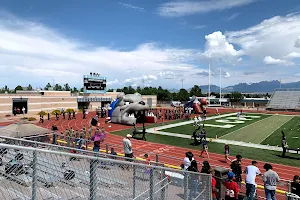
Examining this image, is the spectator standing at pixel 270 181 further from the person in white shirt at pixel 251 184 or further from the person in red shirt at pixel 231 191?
the person in red shirt at pixel 231 191

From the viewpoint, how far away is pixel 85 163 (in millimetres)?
3650

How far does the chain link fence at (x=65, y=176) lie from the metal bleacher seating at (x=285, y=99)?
86.5 meters

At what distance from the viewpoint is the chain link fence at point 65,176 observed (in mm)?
3174

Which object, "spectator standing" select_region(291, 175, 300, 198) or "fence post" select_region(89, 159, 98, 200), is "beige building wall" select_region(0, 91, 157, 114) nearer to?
"fence post" select_region(89, 159, 98, 200)

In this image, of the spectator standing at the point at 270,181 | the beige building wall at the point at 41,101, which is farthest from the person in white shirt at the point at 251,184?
the beige building wall at the point at 41,101

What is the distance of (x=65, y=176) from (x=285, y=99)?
100218mm

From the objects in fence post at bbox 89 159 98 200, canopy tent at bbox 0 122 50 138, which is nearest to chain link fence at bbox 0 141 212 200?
fence post at bbox 89 159 98 200

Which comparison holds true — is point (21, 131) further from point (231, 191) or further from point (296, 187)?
point (296, 187)

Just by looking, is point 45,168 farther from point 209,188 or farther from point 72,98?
point 72,98

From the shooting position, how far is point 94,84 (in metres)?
57.6

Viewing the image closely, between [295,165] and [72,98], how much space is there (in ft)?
172

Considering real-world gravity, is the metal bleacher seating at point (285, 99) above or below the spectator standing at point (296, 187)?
above

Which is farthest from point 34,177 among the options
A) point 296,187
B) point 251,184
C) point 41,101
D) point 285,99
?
point 285,99

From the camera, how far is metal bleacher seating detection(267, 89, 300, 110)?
81781mm
